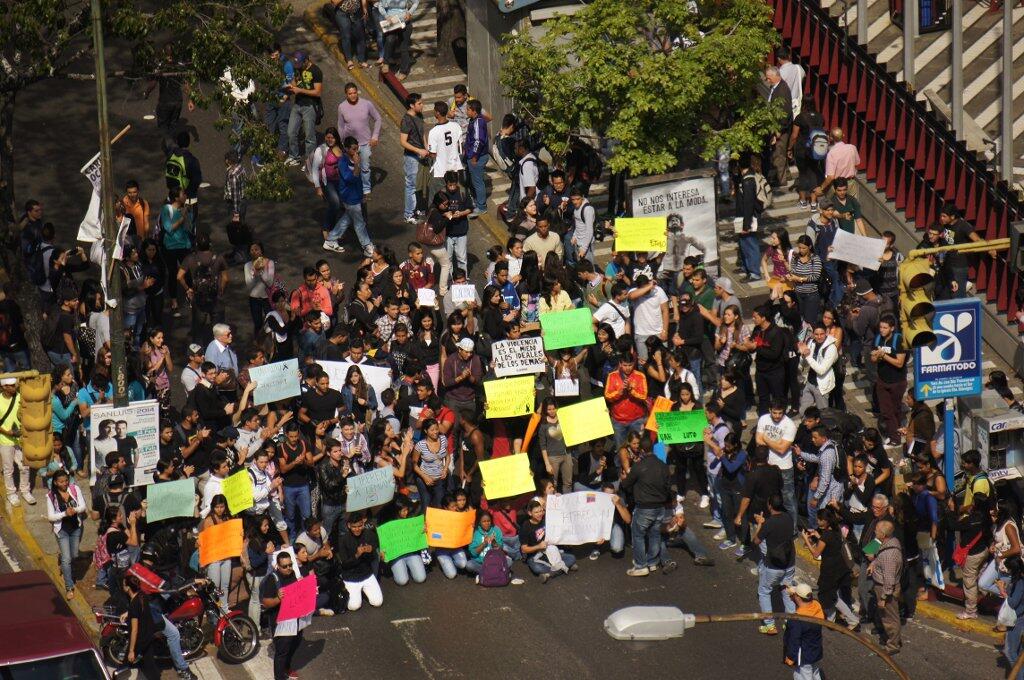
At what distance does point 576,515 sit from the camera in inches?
921

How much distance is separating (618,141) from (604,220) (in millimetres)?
1379

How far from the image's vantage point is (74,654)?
1886 centimetres

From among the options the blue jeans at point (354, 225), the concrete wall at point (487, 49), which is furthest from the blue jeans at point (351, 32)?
the blue jeans at point (354, 225)

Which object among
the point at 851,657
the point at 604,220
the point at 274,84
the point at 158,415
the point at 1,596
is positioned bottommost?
the point at 851,657

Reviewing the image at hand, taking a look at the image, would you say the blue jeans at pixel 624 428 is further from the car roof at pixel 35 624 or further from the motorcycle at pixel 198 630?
the car roof at pixel 35 624

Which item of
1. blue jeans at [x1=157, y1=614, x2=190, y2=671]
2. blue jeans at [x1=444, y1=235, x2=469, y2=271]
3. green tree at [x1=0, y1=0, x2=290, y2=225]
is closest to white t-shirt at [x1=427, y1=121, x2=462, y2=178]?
blue jeans at [x1=444, y1=235, x2=469, y2=271]

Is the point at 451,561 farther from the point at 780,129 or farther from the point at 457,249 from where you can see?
the point at 780,129

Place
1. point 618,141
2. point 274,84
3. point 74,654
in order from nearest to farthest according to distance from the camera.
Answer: point 74,654 < point 274,84 < point 618,141

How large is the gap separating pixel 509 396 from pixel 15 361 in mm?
7375

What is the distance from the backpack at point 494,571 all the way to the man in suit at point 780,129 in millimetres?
9382

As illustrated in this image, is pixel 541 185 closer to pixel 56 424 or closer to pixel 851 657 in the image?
pixel 56 424

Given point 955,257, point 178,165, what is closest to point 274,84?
point 178,165

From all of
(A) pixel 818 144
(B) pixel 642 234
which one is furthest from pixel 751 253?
(B) pixel 642 234

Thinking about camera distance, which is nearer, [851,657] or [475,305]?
[851,657]
